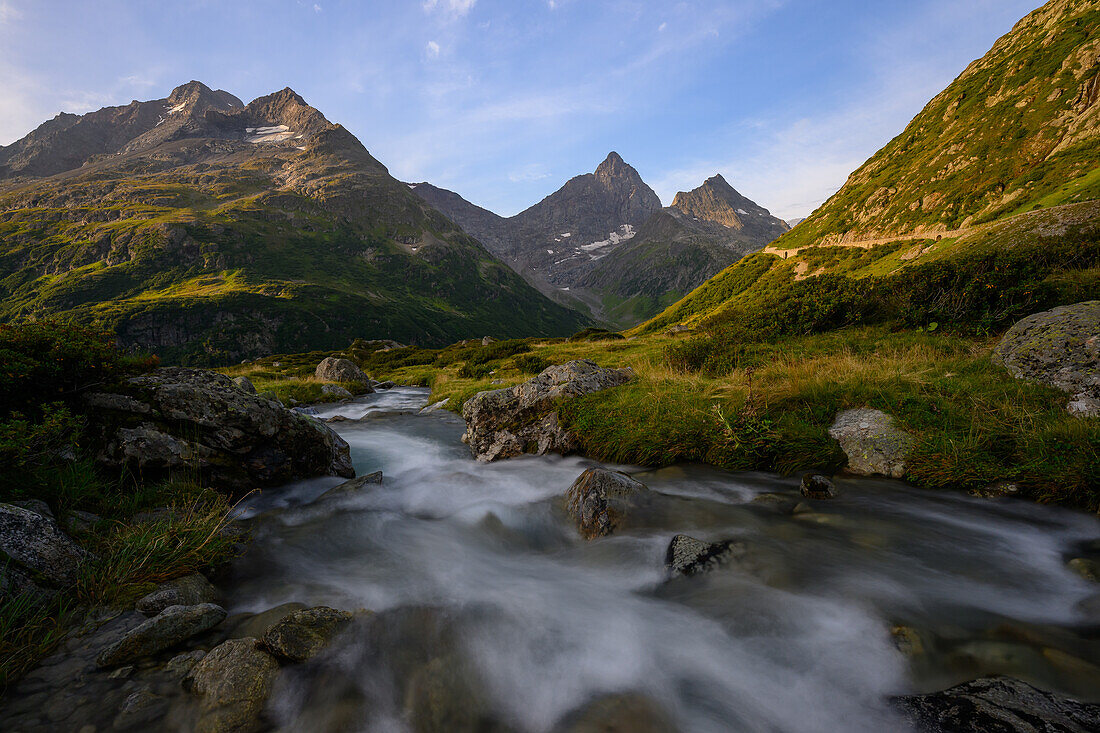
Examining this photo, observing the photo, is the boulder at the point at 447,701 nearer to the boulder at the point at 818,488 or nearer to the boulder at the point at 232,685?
the boulder at the point at 232,685

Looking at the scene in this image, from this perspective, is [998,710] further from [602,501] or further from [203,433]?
[203,433]

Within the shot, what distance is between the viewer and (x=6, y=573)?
3.70m

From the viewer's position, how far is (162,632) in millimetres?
3709

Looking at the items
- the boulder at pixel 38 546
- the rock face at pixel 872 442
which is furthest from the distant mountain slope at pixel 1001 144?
the boulder at pixel 38 546

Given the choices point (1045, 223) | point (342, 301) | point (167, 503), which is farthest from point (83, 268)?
point (1045, 223)

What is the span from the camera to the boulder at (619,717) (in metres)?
3.38

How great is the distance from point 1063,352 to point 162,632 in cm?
1377

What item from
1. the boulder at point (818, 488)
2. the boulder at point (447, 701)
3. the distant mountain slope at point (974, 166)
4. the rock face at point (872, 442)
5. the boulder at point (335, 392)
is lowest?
the boulder at point (335, 392)

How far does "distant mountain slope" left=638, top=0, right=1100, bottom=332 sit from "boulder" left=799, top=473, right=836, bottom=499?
1283 inches

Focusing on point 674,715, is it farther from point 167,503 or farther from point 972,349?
point 972,349

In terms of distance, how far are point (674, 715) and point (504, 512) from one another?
15.0 ft

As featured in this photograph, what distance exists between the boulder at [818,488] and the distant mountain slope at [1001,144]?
45636 millimetres

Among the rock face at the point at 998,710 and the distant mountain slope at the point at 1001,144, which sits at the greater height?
the distant mountain slope at the point at 1001,144

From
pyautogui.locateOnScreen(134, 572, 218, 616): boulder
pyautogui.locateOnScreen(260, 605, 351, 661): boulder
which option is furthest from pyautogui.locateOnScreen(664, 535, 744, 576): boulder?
pyautogui.locateOnScreen(134, 572, 218, 616): boulder
